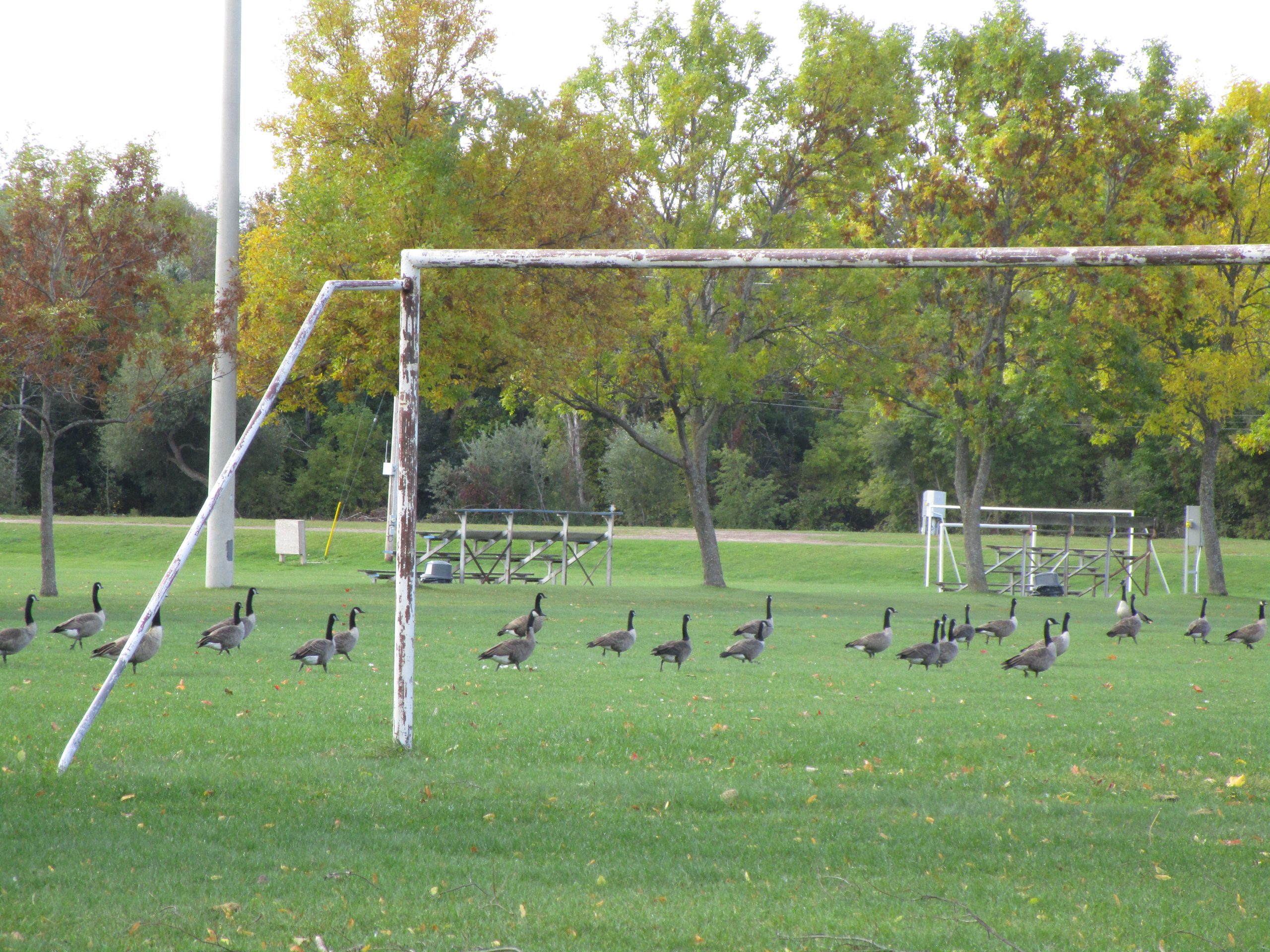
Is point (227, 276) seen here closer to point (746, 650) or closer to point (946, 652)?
point (746, 650)

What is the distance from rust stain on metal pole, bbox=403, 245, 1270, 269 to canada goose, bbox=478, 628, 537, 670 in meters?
6.24

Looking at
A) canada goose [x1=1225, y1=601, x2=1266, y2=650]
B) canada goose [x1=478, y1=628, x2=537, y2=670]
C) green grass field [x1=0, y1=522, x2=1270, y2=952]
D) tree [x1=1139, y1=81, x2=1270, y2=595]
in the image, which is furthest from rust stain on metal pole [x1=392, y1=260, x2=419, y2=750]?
tree [x1=1139, y1=81, x2=1270, y2=595]

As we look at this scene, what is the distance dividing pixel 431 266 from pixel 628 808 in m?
3.76

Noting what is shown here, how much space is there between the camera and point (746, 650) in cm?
1457

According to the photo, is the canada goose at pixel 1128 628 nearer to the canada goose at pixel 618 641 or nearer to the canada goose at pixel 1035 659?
the canada goose at pixel 1035 659

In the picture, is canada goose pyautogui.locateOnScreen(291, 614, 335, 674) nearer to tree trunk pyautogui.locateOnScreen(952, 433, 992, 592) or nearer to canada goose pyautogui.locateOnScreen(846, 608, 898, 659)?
canada goose pyautogui.locateOnScreen(846, 608, 898, 659)

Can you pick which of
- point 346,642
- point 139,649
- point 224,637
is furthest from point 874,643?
point 139,649

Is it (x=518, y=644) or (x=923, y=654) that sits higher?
(x=518, y=644)

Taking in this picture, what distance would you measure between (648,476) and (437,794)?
1929 inches

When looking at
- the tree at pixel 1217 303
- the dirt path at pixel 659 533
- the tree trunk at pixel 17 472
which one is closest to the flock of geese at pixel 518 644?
the tree at pixel 1217 303

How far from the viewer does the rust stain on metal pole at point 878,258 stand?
694cm

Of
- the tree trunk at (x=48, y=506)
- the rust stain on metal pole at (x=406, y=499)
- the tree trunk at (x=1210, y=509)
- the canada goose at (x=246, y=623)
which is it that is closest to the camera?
the rust stain on metal pole at (x=406, y=499)

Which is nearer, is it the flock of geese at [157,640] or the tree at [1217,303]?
the flock of geese at [157,640]

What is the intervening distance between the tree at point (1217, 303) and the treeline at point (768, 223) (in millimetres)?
84
